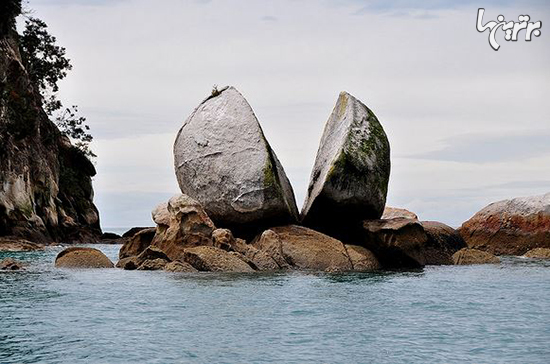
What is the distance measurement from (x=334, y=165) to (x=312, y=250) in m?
3.00

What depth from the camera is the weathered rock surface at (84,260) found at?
95.2ft

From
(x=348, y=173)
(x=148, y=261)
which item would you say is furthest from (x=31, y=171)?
(x=348, y=173)

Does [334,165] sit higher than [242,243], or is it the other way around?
[334,165]

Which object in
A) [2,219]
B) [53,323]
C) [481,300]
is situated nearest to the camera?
[53,323]

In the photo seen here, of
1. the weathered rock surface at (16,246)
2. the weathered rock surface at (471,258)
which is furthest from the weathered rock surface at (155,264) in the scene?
the weathered rock surface at (16,246)

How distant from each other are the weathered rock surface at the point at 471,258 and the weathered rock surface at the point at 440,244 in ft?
1.05

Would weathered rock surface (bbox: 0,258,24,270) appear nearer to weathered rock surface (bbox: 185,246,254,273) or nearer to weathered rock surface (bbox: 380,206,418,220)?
weathered rock surface (bbox: 185,246,254,273)

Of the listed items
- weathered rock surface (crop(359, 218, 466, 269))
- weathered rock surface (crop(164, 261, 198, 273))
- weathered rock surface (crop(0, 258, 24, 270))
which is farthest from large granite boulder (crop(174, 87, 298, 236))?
weathered rock surface (crop(0, 258, 24, 270))

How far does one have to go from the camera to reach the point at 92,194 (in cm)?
7025

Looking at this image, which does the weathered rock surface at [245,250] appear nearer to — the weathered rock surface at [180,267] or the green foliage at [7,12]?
the weathered rock surface at [180,267]

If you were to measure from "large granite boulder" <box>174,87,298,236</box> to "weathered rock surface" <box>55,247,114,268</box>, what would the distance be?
12.9 feet

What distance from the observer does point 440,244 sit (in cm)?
3262

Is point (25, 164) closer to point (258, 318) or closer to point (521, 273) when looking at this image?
point (521, 273)

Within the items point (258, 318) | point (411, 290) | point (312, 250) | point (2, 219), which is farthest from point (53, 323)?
point (2, 219)
